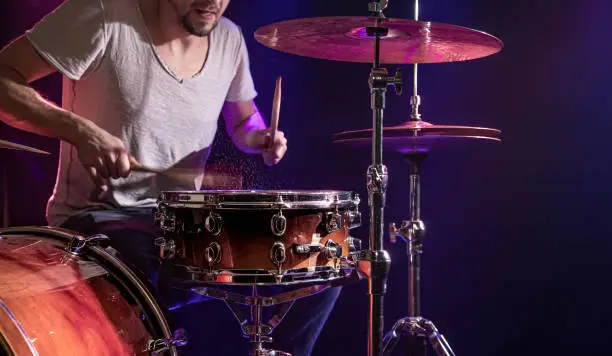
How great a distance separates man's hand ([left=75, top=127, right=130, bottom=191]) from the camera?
187 cm

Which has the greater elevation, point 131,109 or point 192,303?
point 131,109

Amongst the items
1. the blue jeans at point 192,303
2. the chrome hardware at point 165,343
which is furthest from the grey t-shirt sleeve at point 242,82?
the chrome hardware at point 165,343

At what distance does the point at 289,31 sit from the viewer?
70.6 inches

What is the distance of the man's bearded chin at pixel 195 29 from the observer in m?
2.32

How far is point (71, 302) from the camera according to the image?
1.34 metres

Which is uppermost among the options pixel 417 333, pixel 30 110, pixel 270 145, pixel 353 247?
pixel 30 110

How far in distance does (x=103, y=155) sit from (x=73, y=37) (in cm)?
40

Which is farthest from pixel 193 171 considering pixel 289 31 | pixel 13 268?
pixel 13 268

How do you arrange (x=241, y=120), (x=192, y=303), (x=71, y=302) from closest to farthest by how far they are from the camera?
1. (x=71, y=302)
2. (x=192, y=303)
3. (x=241, y=120)

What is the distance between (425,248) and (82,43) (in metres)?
1.62

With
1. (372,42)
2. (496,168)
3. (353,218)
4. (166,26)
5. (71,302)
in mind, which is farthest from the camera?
(496,168)

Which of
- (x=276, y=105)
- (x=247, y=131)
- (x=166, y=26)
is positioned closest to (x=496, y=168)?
(x=247, y=131)

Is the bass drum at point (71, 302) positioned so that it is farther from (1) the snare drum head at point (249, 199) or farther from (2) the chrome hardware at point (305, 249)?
(2) the chrome hardware at point (305, 249)

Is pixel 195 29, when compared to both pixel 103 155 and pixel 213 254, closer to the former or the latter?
pixel 103 155
